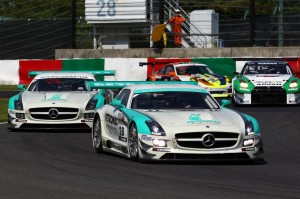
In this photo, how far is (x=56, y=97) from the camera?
17234mm

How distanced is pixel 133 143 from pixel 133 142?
0.05ft

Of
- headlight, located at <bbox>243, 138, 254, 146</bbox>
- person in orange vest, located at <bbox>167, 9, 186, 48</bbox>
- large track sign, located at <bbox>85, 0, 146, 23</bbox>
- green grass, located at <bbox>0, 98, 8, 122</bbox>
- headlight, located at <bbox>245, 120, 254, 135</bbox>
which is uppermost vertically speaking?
large track sign, located at <bbox>85, 0, 146, 23</bbox>

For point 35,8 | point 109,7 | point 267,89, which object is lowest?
point 267,89

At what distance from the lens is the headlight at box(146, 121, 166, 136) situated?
1180cm

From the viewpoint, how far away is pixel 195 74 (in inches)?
1085

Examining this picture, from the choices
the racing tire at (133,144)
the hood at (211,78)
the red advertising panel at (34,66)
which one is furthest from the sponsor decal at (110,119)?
the red advertising panel at (34,66)

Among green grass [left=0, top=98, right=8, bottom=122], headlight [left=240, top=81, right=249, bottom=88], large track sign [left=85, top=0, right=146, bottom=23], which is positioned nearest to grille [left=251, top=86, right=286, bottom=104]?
headlight [left=240, top=81, right=249, bottom=88]

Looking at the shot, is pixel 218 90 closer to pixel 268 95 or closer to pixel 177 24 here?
pixel 268 95

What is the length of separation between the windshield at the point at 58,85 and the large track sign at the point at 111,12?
19230mm

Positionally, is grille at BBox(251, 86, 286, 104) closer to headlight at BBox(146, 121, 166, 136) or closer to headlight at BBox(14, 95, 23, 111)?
headlight at BBox(14, 95, 23, 111)

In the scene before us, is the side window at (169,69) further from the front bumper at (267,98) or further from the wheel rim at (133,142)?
the wheel rim at (133,142)

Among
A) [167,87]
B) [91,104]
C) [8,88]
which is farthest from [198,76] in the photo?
[167,87]

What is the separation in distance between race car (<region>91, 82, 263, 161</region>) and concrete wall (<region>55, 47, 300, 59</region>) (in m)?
18.9

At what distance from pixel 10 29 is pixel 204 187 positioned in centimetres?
2617
